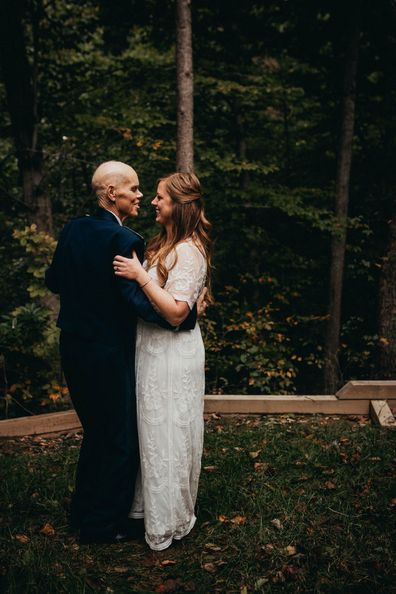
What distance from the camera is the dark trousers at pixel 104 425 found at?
322 cm

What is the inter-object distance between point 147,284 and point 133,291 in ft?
0.29

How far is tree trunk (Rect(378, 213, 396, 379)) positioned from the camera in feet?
28.5

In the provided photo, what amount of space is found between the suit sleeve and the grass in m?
1.47

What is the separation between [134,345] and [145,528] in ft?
3.80

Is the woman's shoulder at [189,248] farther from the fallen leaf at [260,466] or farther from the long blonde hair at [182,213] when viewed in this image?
the fallen leaf at [260,466]

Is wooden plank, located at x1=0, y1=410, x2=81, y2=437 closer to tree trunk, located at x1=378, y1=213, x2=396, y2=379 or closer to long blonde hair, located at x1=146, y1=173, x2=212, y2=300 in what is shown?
long blonde hair, located at x1=146, y1=173, x2=212, y2=300

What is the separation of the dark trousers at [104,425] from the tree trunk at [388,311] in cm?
623

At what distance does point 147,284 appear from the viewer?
301 cm

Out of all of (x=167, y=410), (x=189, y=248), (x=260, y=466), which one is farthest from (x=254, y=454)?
(x=189, y=248)

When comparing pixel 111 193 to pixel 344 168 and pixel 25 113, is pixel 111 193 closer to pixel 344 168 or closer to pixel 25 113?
pixel 25 113

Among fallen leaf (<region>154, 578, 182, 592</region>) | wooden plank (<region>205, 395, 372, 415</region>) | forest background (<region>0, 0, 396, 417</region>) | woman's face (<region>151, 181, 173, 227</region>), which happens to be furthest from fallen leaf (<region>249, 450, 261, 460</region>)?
forest background (<region>0, 0, 396, 417</region>)

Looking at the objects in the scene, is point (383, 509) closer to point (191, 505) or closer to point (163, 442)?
point (191, 505)

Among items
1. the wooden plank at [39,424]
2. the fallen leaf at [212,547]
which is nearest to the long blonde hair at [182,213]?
the fallen leaf at [212,547]

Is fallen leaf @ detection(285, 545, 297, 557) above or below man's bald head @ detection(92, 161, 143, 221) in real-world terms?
below
